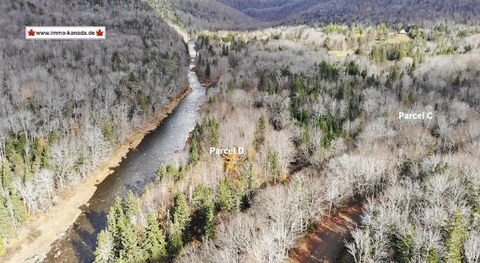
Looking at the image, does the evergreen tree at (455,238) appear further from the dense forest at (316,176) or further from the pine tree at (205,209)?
the pine tree at (205,209)

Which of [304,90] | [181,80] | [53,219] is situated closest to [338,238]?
[53,219]

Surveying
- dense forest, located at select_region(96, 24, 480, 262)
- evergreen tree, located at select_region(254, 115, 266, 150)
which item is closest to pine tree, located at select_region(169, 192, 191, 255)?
dense forest, located at select_region(96, 24, 480, 262)

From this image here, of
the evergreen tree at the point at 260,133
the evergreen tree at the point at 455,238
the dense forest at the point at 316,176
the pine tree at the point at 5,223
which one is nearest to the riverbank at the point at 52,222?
the pine tree at the point at 5,223

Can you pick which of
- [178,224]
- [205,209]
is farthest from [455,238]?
[178,224]

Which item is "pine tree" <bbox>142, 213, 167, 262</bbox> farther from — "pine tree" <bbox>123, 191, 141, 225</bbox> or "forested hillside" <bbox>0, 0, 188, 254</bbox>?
"forested hillside" <bbox>0, 0, 188, 254</bbox>

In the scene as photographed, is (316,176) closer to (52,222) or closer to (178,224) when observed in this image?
(178,224)

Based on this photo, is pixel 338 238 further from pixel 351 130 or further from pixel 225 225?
pixel 351 130
